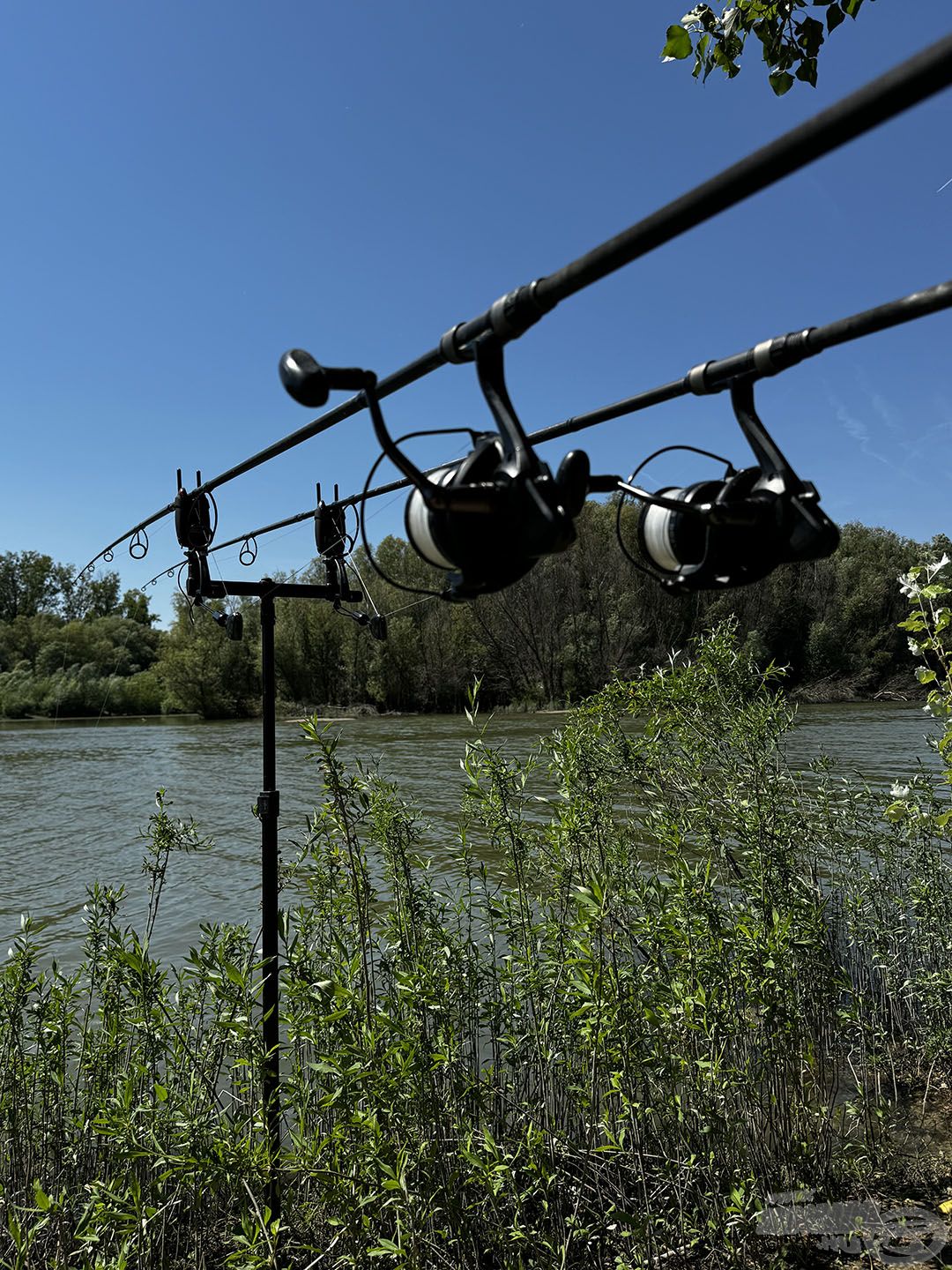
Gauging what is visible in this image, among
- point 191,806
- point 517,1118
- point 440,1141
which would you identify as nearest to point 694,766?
point 517,1118

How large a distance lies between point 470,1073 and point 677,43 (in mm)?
4252

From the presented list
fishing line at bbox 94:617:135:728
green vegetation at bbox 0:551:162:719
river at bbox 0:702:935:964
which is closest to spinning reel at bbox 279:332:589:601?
river at bbox 0:702:935:964

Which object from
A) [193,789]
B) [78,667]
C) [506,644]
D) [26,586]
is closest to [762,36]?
[193,789]

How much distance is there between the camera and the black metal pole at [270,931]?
10.5ft

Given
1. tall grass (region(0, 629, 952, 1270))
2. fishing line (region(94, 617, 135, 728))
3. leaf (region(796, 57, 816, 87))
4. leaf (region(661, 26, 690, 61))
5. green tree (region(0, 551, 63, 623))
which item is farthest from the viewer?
green tree (region(0, 551, 63, 623))

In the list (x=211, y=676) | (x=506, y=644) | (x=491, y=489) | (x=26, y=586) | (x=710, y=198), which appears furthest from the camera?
(x=26, y=586)

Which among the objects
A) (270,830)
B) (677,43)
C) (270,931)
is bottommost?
(270,931)

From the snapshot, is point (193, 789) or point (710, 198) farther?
point (193, 789)

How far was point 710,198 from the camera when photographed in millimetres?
1068

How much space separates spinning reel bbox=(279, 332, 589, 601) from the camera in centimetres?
138

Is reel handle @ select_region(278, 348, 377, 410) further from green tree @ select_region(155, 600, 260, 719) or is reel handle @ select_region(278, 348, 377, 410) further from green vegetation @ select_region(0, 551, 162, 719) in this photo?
green tree @ select_region(155, 600, 260, 719)

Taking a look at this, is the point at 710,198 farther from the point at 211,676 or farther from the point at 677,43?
the point at 211,676

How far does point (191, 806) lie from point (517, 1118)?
1705 centimetres

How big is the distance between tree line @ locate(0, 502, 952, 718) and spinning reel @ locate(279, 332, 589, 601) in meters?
30.1
